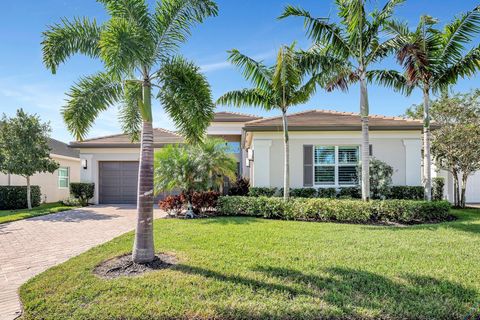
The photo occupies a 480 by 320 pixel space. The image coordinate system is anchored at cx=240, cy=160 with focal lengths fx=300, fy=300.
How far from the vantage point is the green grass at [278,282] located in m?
4.18

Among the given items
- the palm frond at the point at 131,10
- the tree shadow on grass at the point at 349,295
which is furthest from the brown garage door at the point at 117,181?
the tree shadow on grass at the point at 349,295

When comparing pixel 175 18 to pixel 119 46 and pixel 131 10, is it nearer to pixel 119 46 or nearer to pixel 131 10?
pixel 131 10

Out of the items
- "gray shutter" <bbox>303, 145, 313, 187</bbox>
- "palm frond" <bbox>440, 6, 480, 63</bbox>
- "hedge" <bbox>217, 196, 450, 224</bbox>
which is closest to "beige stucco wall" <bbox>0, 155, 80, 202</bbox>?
"hedge" <bbox>217, 196, 450, 224</bbox>

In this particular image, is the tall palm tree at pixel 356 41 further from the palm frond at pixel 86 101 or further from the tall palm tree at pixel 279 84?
the palm frond at pixel 86 101

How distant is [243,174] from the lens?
69.1ft

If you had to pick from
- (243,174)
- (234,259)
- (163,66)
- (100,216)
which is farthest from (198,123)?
(243,174)

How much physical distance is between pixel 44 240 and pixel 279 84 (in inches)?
381

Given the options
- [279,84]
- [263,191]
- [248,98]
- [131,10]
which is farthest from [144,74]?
[263,191]

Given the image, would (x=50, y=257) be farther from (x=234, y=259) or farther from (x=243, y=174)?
(x=243, y=174)

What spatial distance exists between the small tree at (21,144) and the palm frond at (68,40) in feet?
41.8

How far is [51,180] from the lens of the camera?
72.2 feet

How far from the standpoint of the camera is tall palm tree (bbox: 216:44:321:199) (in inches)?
463

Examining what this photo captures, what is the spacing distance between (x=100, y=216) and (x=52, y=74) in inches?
364

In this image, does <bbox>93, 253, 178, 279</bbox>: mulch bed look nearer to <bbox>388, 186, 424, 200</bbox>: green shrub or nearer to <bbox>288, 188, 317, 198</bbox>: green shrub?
<bbox>288, 188, 317, 198</bbox>: green shrub
